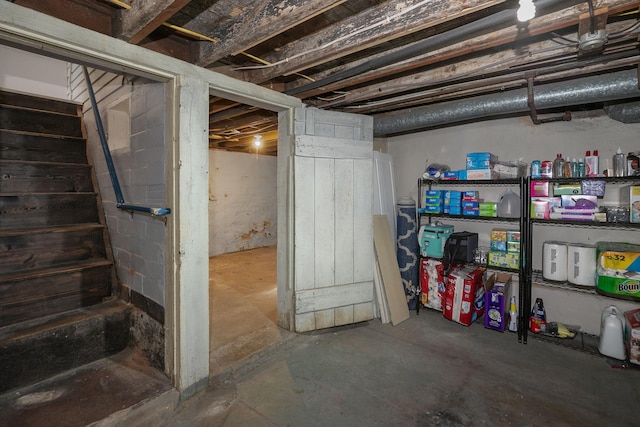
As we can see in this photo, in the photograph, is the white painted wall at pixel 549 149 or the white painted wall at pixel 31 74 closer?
the white painted wall at pixel 549 149

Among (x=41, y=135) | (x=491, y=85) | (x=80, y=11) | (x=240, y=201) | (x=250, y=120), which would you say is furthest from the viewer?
(x=240, y=201)

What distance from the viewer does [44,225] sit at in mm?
2617

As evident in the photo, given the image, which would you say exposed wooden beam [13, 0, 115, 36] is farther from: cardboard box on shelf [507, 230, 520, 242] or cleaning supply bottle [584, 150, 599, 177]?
cleaning supply bottle [584, 150, 599, 177]

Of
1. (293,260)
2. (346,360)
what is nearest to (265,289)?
(293,260)

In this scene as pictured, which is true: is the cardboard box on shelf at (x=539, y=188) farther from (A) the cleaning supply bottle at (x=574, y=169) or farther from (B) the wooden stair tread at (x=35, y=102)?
(B) the wooden stair tread at (x=35, y=102)

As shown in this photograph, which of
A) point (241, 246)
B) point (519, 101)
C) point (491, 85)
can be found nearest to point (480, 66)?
point (491, 85)

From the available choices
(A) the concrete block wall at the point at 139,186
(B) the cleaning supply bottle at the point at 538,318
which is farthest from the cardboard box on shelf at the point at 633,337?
(A) the concrete block wall at the point at 139,186

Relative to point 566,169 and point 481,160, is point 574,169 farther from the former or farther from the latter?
point 481,160

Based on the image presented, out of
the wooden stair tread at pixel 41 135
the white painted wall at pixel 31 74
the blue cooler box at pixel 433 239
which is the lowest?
the blue cooler box at pixel 433 239

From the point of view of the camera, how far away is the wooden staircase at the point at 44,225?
2249 mm

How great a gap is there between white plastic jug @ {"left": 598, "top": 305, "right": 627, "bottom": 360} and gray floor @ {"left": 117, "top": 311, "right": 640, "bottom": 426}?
3.7 inches

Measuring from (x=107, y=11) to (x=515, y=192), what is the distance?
12.3 ft

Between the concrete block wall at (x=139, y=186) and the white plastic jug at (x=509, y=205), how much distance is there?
3.20m

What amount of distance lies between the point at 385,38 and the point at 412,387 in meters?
2.33
